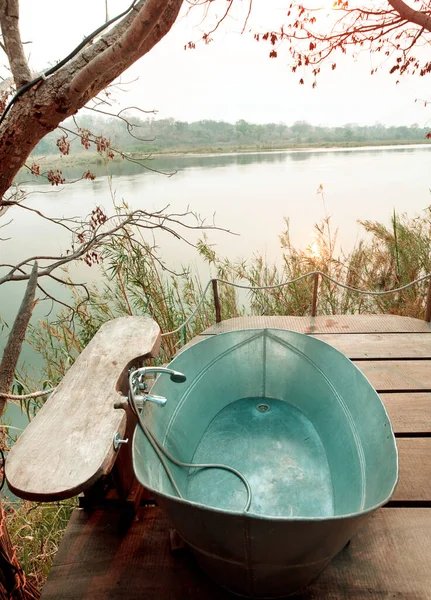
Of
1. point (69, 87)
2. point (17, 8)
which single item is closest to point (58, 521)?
point (69, 87)

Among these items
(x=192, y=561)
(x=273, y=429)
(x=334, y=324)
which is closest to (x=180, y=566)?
(x=192, y=561)

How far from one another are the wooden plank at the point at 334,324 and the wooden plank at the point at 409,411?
64 cm

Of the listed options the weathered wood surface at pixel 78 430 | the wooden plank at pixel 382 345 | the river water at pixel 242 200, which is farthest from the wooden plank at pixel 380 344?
the river water at pixel 242 200

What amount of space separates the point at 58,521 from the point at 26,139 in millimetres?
2179

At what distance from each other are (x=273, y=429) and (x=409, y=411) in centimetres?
63

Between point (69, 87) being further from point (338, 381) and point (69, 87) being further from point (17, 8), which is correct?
point (338, 381)

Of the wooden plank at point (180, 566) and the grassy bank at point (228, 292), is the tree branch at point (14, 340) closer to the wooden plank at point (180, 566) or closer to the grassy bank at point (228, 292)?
the wooden plank at point (180, 566)

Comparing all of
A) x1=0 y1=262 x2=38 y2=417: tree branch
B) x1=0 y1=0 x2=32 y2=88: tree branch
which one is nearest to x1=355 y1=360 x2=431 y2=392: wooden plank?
x1=0 y1=262 x2=38 y2=417: tree branch

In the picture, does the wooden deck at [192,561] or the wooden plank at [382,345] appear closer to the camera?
the wooden deck at [192,561]

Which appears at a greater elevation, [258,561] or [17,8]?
[17,8]

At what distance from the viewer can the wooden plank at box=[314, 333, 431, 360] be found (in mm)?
2144

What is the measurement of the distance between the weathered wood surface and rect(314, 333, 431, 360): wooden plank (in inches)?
48.6

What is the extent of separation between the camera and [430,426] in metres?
1.64

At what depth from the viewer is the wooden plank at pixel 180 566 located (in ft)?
3.59
